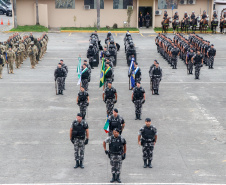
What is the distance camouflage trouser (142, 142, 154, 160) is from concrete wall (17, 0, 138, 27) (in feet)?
116

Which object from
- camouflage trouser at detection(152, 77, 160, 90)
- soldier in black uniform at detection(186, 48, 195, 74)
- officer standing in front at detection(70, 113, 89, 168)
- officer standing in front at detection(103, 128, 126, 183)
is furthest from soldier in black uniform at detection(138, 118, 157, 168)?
soldier in black uniform at detection(186, 48, 195, 74)

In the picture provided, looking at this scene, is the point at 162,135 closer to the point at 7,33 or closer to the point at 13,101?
the point at 13,101

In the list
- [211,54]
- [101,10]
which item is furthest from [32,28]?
[211,54]

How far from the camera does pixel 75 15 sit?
1832 inches

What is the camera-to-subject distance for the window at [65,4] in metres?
46.2

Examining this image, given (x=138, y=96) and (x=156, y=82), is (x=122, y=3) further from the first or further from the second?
(x=138, y=96)

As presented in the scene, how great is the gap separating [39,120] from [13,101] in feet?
10.3

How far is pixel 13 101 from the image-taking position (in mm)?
19359

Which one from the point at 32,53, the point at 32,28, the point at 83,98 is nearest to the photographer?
the point at 83,98

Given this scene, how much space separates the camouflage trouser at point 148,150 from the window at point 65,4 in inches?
1414

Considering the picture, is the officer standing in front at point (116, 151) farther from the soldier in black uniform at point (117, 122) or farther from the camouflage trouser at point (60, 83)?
the camouflage trouser at point (60, 83)

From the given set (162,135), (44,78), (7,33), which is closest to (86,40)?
(7,33)

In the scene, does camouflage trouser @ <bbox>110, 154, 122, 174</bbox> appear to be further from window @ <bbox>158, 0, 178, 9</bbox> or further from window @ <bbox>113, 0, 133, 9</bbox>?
window @ <bbox>158, 0, 178, 9</bbox>

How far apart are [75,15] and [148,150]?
3581cm
